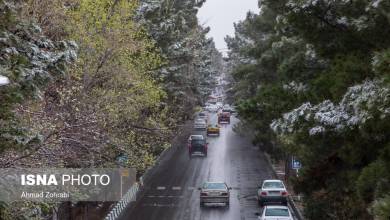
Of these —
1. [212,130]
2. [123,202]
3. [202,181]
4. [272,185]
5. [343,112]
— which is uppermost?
[212,130]

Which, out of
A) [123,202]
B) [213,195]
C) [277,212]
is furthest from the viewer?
[213,195]

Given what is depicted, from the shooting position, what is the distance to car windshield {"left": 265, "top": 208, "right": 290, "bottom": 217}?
26823 millimetres

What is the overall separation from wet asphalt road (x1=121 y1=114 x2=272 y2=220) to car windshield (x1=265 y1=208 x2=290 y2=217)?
425cm

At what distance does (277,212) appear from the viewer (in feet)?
88.5

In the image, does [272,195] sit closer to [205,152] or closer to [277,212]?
[277,212]

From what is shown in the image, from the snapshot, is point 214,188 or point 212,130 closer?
point 214,188

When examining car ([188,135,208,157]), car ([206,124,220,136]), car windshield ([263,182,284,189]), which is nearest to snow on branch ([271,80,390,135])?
car windshield ([263,182,284,189])

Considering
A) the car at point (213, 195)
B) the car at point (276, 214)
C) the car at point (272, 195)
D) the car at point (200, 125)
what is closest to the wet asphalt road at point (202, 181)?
the car at point (213, 195)

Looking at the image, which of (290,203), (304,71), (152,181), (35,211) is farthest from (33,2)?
(152,181)

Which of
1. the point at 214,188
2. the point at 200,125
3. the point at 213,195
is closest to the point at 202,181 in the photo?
the point at 214,188

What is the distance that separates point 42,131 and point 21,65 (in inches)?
136

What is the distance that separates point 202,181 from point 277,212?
1772cm

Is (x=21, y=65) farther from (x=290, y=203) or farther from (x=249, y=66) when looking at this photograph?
(x=249, y=66)

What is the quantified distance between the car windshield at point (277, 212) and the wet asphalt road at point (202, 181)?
13.9 ft
